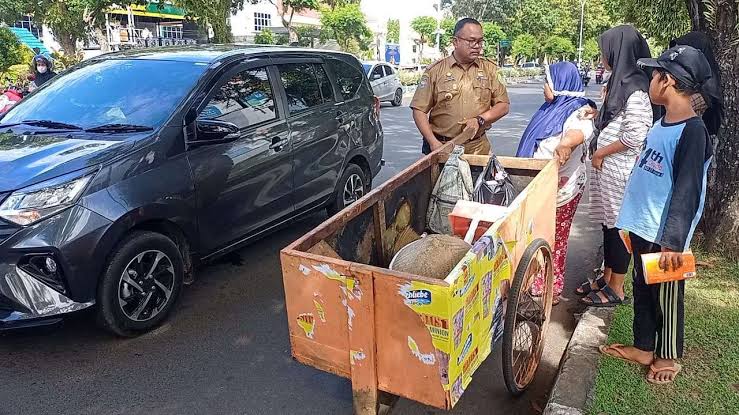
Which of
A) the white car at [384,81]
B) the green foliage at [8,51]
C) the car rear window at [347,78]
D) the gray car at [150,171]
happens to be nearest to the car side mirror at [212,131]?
the gray car at [150,171]

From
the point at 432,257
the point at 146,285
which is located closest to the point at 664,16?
the point at 432,257

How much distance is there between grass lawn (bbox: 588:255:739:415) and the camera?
267 cm

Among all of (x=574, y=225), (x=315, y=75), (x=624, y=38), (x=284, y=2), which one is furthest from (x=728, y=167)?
(x=284, y=2)

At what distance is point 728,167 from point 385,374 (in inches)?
141

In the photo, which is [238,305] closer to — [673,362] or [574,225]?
[673,362]

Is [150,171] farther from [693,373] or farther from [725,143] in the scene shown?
[725,143]

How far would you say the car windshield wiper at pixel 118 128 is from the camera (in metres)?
3.72

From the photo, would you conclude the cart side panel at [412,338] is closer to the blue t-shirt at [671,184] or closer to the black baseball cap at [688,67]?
the blue t-shirt at [671,184]

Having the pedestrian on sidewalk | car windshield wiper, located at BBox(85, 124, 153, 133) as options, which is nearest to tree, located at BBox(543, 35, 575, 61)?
the pedestrian on sidewalk

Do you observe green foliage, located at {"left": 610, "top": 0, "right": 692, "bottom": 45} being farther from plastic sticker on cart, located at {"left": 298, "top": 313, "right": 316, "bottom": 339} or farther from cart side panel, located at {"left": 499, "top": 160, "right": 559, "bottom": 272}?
plastic sticker on cart, located at {"left": 298, "top": 313, "right": 316, "bottom": 339}

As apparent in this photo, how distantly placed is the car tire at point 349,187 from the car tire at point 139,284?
6.66ft

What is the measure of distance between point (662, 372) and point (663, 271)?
0.61m

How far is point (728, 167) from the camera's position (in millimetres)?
4320

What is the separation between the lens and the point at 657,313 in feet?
9.45
